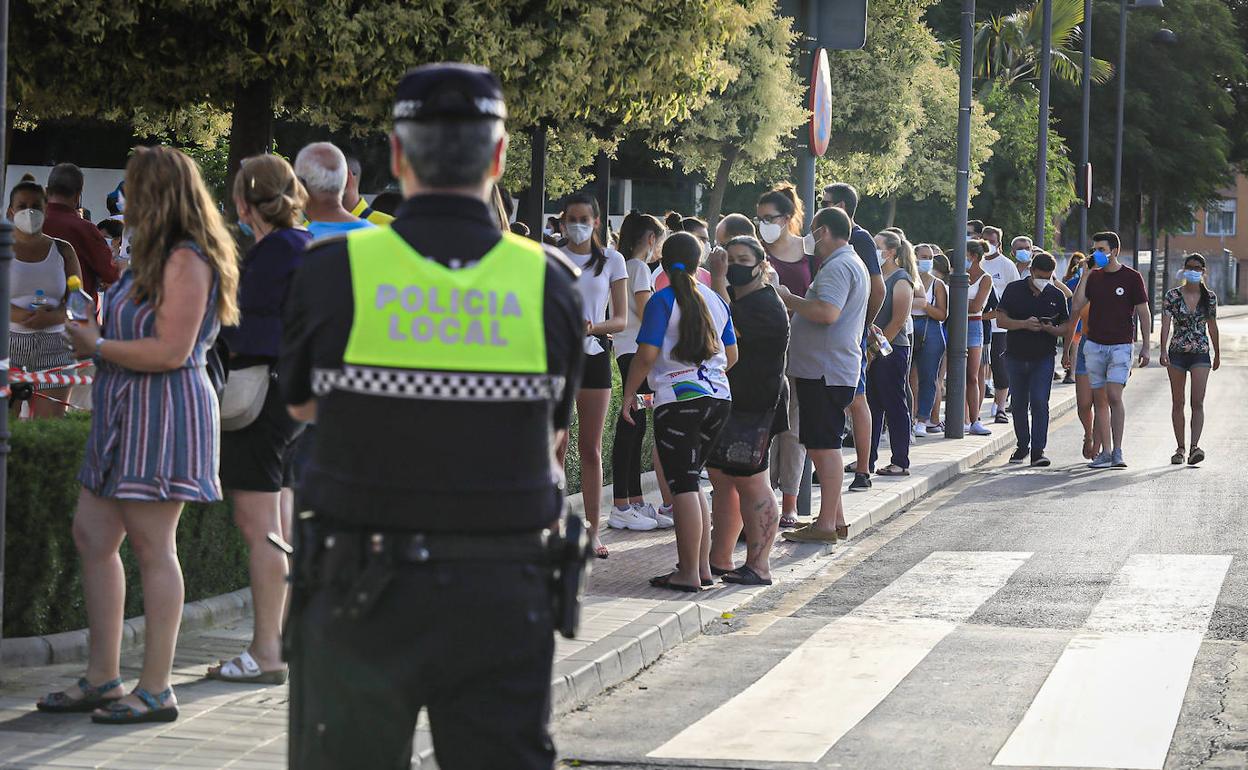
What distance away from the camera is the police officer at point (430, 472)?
10.5ft

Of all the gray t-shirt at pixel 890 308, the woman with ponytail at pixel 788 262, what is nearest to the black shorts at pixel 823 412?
the woman with ponytail at pixel 788 262

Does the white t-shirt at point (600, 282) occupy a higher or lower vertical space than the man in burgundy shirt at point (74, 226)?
lower

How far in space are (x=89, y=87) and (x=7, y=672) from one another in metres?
6.97

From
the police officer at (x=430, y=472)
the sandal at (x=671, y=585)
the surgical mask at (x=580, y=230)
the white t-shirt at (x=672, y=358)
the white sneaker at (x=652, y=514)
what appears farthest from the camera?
the white sneaker at (x=652, y=514)

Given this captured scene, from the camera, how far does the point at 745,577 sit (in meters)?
9.27

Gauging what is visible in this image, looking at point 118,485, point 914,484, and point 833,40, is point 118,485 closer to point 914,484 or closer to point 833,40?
point 833,40

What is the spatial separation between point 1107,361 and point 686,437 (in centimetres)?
794

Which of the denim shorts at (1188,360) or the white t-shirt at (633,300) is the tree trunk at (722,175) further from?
the white t-shirt at (633,300)

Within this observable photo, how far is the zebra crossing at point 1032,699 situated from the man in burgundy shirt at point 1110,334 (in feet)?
17.7

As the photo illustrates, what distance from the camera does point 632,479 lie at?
11016 millimetres

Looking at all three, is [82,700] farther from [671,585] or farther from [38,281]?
[38,281]

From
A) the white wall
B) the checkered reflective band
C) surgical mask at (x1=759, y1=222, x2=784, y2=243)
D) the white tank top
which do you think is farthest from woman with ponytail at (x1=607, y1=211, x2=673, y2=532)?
the white wall

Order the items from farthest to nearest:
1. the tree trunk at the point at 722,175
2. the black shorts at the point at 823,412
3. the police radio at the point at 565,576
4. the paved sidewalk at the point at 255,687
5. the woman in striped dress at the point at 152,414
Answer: the tree trunk at the point at 722,175, the black shorts at the point at 823,412, the woman in striped dress at the point at 152,414, the paved sidewalk at the point at 255,687, the police radio at the point at 565,576

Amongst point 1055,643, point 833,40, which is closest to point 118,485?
point 1055,643
